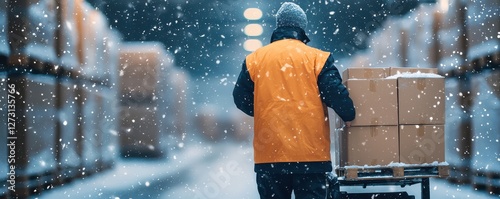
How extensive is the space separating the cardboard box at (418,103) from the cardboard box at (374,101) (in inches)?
1.9

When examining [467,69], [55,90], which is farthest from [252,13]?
[467,69]

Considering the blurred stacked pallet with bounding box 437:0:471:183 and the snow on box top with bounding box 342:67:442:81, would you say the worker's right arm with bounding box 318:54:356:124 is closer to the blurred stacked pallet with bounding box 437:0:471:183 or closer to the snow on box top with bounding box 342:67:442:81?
the snow on box top with bounding box 342:67:442:81

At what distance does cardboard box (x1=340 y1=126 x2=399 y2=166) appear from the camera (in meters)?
4.23

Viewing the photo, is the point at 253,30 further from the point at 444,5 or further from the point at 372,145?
the point at 372,145

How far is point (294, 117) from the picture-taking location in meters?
3.44

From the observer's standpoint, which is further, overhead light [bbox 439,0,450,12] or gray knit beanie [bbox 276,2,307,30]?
overhead light [bbox 439,0,450,12]

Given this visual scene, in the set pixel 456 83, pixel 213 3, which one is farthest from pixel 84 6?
pixel 456 83

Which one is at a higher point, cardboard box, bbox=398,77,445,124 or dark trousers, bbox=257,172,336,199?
cardboard box, bbox=398,77,445,124

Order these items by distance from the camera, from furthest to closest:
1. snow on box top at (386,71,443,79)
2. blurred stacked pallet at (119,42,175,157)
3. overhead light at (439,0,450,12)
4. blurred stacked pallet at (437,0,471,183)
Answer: blurred stacked pallet at (119,42,175,157) < overhead light at (439,0,450,12) < blurred stacked pallet at (437,0,471,183) < snow on box top at (386,71,443,79)

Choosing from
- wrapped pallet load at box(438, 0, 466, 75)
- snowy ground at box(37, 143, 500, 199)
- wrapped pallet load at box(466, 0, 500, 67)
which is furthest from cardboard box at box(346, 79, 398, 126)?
wrapped pallet load at box(438, 0, 466, 75)

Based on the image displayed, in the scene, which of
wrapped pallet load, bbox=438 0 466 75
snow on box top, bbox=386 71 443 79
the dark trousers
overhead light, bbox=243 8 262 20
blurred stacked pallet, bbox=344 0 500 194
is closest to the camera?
the dark trousers

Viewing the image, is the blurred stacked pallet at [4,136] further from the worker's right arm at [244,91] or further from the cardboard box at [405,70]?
the cardboard box at [405,70]

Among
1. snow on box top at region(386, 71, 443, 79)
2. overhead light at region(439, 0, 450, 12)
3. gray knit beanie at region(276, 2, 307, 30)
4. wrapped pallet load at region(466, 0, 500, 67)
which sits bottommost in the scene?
snow on box top at region(386, 71, 443, 79)

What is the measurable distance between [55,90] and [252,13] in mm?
6701
